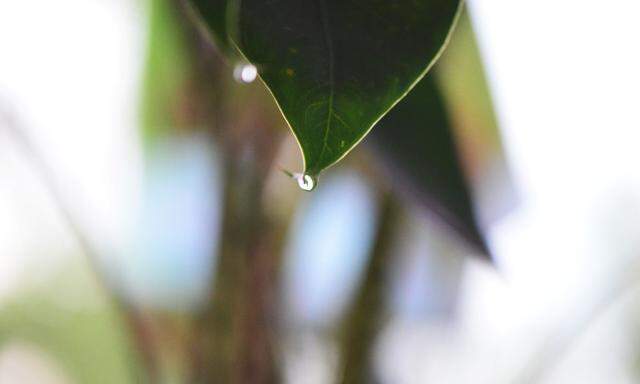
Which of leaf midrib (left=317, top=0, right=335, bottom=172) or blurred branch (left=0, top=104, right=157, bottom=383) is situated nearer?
leaf midrib (left=317, top=0, right=335, bottom=172)

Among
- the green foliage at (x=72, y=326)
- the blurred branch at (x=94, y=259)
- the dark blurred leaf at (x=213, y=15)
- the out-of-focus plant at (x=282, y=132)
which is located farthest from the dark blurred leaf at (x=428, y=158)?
the green foliage at (x=72, y=326)

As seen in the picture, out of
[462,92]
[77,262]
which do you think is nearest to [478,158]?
[462,92]

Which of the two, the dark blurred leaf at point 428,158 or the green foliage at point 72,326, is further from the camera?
the green foliage at point 72,326

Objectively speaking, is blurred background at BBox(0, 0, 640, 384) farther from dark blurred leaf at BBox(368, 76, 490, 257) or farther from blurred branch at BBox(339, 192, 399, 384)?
dark blurred leaf at BBox(368, 76, 490, 257)

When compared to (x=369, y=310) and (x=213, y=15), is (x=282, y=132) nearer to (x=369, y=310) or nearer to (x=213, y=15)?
(x=369, y=310)

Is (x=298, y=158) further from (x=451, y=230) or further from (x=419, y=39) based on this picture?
(x=419, y=39)

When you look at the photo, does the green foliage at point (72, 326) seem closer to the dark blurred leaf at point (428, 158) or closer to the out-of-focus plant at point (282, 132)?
the out-of-focus plant at point (282, 132)

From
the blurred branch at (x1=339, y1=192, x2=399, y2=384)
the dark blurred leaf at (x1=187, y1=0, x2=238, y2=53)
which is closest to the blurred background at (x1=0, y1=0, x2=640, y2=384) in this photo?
the blurred branch at (x1=339, y1=192, x2=399, y2=384)
